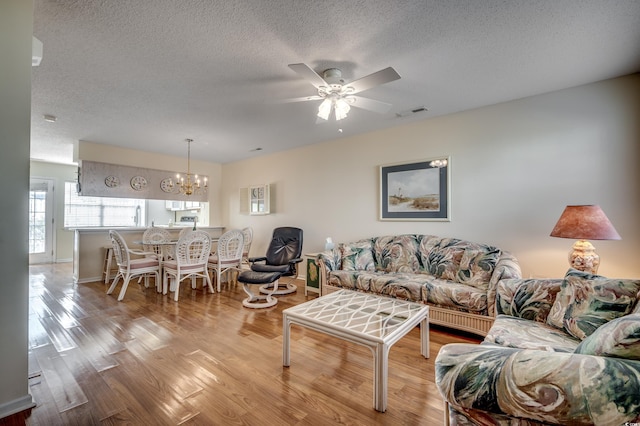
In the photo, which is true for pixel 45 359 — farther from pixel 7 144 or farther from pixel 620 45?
pixel 620 45

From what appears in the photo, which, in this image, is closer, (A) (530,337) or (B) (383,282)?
(A) (530,337)

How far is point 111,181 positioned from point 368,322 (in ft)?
18.7

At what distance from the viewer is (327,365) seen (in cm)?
217

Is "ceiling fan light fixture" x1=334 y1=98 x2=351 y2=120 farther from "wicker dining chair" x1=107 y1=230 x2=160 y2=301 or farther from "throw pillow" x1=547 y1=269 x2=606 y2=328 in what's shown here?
"wicker dining chair" x1=107 y1=230 x2=160 y2=301

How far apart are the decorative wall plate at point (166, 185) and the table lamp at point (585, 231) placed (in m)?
6.71

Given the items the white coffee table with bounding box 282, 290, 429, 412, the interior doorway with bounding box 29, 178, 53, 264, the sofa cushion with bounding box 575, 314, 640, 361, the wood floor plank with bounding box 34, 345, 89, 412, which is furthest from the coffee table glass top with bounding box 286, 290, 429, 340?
the interior doorway with bounding box 29, 178, 53, 264

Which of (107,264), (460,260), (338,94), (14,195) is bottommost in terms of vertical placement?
(107,264)

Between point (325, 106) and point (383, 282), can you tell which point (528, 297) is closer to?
point (383, 282)

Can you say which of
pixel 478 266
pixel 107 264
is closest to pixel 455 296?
pixel 478 266

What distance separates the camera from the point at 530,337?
1.66 m

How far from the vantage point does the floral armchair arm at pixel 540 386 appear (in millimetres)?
810

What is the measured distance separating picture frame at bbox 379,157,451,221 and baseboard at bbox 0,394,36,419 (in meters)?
3.86

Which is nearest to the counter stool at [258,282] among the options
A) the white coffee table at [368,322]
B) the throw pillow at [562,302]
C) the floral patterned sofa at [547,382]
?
the white coffee table at [368,322]

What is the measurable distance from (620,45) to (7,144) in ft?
14.5
